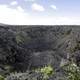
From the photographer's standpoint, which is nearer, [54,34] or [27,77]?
[27,77]

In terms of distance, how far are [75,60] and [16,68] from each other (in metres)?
21.2

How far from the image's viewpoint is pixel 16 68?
32688 mm

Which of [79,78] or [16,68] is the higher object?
[79,78]

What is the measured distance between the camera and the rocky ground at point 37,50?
44.5ft

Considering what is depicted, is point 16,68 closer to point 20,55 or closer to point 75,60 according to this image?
point 20,55

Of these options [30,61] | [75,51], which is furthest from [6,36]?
[75,51]

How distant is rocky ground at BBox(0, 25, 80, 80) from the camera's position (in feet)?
44.5

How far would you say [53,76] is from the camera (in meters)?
10.1

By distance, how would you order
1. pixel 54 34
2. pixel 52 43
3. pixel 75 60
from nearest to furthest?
pixel 75 60 < pixel 52 43 < pixel 54 34

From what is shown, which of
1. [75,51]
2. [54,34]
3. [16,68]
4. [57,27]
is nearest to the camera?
[75,51]

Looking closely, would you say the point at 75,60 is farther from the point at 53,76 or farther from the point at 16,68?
the point at 16,68

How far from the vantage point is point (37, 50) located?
4778 centimetres

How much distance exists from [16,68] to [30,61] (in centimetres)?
516

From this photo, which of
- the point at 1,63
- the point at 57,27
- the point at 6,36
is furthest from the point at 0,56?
the point at 57,27
